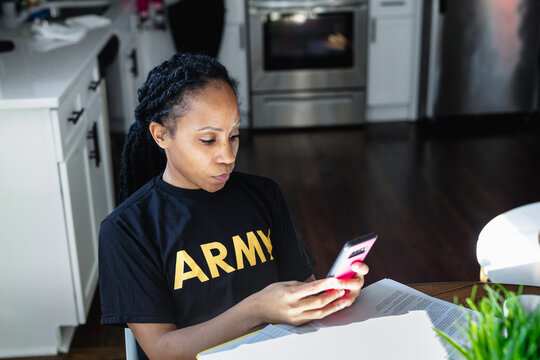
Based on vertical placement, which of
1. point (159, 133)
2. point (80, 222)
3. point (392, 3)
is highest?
point (159, 133)

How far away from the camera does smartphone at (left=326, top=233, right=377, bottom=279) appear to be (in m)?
1.00

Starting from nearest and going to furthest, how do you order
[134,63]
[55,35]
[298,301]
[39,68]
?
1. [298,301]
2. [39,68]
3. [55,35]
4. [134,63]

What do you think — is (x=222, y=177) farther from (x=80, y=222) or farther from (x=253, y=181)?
(x=80, y=222)

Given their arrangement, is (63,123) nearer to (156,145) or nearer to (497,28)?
(156,145)

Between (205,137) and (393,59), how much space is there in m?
3.46

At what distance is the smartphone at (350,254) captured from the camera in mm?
1004

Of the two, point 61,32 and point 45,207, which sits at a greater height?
point 61,32

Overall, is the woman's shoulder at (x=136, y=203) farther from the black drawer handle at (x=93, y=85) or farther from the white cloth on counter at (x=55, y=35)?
the white cloth on counter at (x=55, y=35)

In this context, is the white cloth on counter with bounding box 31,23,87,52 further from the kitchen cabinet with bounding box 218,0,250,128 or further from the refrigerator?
the refrigerator

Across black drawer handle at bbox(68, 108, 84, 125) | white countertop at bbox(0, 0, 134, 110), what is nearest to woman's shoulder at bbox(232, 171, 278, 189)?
white countertop at bbox(0, 0, 134, 110)

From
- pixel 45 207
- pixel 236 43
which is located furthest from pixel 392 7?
pixel 45 207

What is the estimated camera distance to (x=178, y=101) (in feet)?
3.78

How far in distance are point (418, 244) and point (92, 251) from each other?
1.35 m

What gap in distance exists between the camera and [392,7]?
4.25 meters
